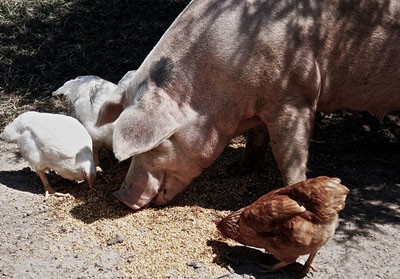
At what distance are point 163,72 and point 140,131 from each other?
1.58 feet

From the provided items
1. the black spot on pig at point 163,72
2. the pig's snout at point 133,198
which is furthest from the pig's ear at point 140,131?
the pig's snout at point 133,198

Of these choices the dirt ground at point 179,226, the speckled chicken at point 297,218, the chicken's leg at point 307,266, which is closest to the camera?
the speckled chicken at point 297,218

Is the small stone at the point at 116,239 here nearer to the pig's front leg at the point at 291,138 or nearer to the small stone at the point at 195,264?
the small stone at the point at 195,264

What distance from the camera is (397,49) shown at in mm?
4742

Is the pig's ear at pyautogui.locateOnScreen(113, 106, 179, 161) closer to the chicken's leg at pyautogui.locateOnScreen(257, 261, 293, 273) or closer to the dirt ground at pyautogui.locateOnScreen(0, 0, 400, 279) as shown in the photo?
the dirt ground at pyautogui.locateOnScreen(0, 0, 400, 279)

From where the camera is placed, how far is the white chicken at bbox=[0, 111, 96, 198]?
15.6ft

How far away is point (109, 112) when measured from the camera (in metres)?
4.75

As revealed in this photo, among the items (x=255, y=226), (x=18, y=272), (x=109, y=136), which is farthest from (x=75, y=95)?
(x=255, y=226)

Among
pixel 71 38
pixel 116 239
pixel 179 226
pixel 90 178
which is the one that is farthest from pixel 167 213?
pixel 71 38

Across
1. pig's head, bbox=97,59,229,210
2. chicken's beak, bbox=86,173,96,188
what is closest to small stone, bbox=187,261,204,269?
pig's head, bbox=97,59,229,210

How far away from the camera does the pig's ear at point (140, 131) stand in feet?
13.7

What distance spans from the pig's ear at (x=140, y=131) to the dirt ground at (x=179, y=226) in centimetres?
61

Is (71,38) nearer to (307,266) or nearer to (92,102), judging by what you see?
(92,102)

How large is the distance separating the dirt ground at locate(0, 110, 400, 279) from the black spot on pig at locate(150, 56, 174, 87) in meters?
0.96
